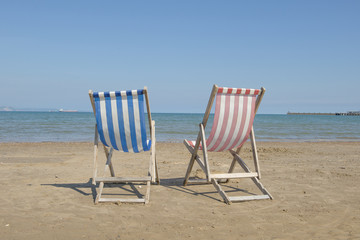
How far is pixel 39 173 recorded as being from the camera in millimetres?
5336

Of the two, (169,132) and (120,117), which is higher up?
(120,117)

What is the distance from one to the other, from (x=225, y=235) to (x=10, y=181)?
11.7 feet

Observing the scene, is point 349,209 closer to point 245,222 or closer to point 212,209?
point 245,222

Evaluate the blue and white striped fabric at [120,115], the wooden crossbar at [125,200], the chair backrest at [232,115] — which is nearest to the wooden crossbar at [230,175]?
the chair backrest at [232,115]

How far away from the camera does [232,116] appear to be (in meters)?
3.92

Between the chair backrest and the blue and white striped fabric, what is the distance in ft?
3.11

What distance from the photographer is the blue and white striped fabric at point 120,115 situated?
3.82m

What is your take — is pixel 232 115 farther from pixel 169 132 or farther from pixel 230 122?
pixel 169 132

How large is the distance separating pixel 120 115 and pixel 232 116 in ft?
4.73

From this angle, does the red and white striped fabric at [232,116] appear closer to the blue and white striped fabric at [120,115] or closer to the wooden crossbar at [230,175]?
the wooden crossbar at [230,175]

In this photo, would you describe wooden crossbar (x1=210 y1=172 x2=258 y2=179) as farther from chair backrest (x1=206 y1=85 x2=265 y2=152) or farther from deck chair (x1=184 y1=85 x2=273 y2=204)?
chair backrest (x1=206 y1=85 x2=265 y2=152)

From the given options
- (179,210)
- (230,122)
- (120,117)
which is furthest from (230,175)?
(120,117)

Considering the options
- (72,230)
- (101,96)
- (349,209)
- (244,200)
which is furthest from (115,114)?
(349,209)

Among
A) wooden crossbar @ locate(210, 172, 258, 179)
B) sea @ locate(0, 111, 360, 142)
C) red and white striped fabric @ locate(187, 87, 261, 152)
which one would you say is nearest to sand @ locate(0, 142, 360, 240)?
wooden crossbar @ locate(210, 172, 258, 179)
